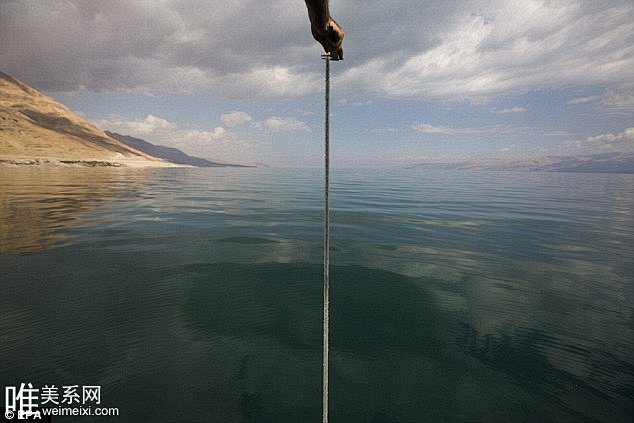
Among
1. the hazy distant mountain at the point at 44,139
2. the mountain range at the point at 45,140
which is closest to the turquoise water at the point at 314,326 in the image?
the mountain range at the point at 45,140

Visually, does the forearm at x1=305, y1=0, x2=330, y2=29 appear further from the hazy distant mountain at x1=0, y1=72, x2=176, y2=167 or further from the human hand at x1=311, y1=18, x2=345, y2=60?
the hazy distant mountain at x1=0, y1=72, x2=176, y2=167

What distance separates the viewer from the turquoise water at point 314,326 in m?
3.79

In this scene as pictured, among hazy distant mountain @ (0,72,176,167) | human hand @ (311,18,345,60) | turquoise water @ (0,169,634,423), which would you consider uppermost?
hazy distant mountain @ (0,72,176,167)

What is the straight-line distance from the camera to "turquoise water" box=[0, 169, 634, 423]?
3.79 meters

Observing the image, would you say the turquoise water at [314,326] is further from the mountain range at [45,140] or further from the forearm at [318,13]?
the mountain range at [45,140]

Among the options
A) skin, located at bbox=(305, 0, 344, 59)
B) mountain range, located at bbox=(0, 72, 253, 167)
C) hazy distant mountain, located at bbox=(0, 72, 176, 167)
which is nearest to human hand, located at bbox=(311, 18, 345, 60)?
skin, located at bbox=(305, 0, 344, 59)

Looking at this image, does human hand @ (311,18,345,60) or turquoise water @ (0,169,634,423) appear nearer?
human hand @ (311,18,345,60)

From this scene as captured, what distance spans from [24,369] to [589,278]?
1287cm

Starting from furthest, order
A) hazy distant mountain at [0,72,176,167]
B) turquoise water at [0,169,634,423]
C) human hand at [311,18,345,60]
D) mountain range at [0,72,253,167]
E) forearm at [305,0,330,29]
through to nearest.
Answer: hazy distant mountain at [0,72,176,167]
mountain range at [0,72,253,167]
turquoise water at [0,169,634,423]
human hand at [311,18,345,60]
forearm at [305,0,330,29]

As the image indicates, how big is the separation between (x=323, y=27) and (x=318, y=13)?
0.17 m

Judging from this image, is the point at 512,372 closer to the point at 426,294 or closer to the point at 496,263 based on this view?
the point at 426,294

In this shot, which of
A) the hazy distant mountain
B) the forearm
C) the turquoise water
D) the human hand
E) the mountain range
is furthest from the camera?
the hazy distant mountain

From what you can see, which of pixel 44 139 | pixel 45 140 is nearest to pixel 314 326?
pixel 45 140

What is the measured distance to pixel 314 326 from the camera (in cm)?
543
